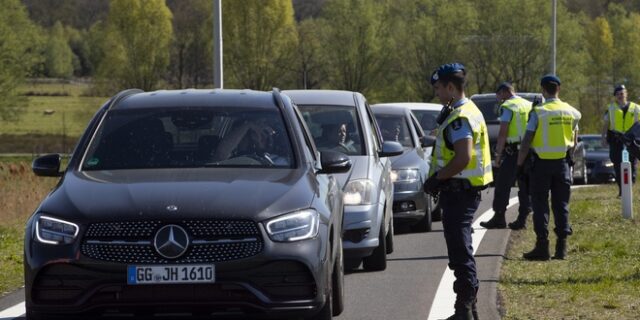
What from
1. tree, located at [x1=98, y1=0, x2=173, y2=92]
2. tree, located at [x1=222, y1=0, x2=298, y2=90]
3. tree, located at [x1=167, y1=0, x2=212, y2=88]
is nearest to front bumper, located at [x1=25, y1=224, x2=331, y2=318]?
tree, located at [x1=222, y1=0, x2=298, y2=90]

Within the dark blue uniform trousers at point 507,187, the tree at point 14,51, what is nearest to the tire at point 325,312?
the dark blue uniform trousers at point 507,187

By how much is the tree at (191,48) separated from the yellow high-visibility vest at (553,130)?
283 feet

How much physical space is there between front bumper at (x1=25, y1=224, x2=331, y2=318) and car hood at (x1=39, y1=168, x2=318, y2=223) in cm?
21

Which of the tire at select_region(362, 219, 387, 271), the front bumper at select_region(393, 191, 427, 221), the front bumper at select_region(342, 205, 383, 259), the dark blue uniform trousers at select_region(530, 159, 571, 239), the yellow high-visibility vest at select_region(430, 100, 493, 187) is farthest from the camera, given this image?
the front bumper at select_region(393, 191, 427, 221)

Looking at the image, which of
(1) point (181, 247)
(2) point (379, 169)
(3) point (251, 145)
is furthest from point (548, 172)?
(1) point (181, 247)

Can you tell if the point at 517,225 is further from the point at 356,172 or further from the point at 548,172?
the point at 356,172

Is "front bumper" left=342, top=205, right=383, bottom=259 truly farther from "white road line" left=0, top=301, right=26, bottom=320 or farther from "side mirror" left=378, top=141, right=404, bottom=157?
"white road line" left=0, top=301, right=26, bottom=320

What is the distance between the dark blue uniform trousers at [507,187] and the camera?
15242 millimetres

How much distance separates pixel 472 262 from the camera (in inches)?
328

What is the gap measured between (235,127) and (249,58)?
284 feet

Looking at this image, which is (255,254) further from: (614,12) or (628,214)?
(614,12)

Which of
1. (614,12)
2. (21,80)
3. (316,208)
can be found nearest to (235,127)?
(316,208)

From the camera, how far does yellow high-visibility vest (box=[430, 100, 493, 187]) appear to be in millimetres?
8305

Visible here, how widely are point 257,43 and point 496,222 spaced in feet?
262
